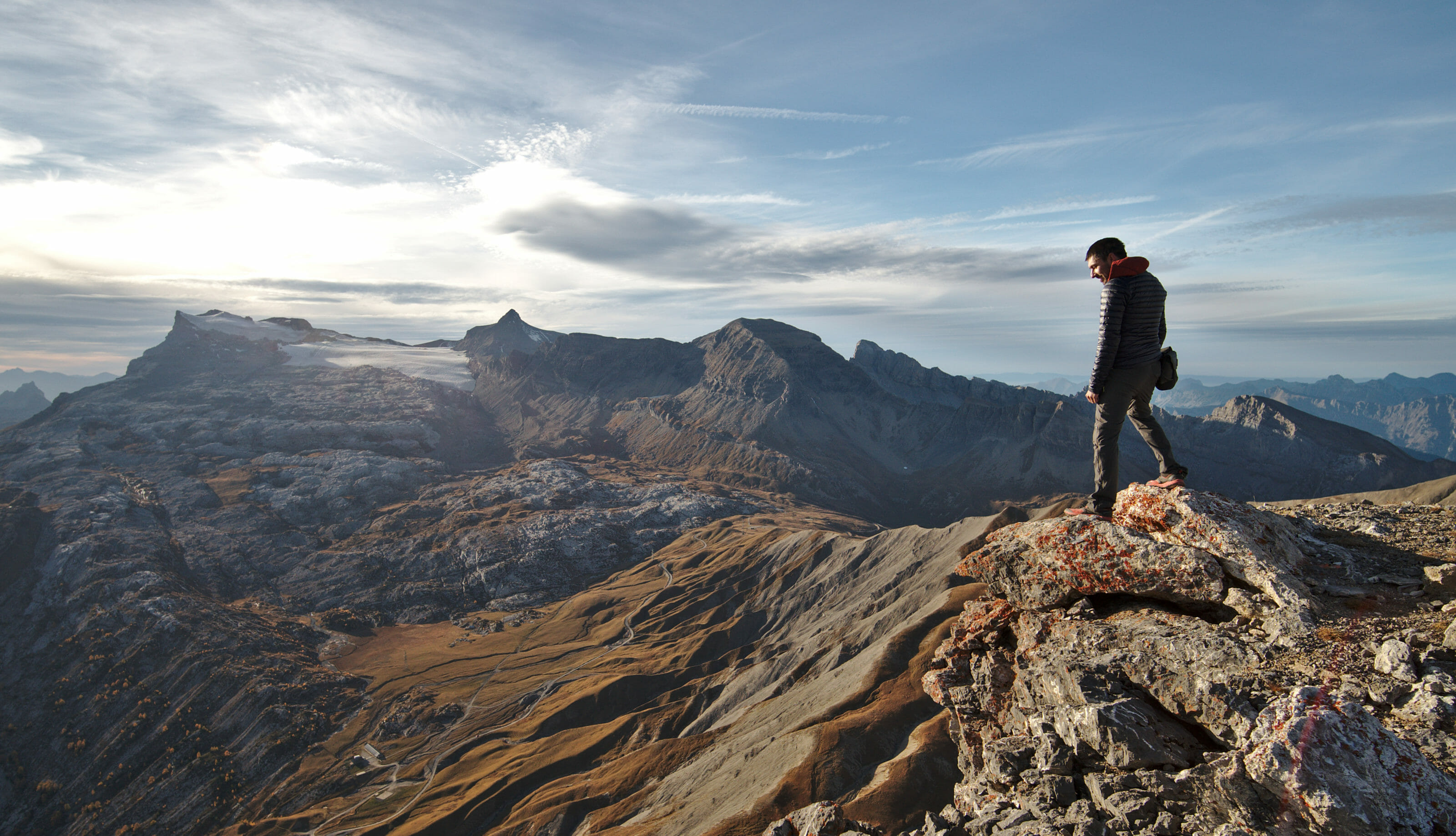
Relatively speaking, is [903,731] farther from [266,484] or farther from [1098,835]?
[266,484]

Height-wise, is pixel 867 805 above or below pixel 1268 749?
below

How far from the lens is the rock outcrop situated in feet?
26.6

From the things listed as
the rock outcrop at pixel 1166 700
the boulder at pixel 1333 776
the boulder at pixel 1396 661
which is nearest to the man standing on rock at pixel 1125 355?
the rock outcrop at pixel 1166 700

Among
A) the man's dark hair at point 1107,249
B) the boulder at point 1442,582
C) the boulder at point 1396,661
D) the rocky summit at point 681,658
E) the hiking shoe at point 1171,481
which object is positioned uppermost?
the man's dark hair at point 1107,249

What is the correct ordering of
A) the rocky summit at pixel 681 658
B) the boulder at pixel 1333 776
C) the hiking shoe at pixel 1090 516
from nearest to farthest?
the boulder at pixel 1333 776 → the rocky summit at pixel 681 658 → the hiking shoe at pixel 1090 516

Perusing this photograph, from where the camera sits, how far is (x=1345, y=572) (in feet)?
37.4

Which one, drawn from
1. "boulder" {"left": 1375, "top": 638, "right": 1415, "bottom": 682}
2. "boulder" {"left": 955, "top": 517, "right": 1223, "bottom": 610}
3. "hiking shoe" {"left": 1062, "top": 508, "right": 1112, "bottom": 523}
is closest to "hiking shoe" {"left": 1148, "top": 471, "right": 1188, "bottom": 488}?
→ "hiking shoe" {"left": 1062, "top": 508, "right": 1112, "bottom": 523}

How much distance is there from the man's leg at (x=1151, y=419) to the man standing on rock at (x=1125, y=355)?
0.02 metres

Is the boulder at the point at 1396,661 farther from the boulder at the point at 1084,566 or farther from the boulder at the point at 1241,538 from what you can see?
the boulder at the point at 1084,566

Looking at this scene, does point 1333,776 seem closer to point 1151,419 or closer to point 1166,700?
point 1166,700

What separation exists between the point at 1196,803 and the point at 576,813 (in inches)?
2243

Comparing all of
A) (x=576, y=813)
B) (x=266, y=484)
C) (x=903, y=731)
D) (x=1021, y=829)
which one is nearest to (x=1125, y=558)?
(x=1021, y=829)

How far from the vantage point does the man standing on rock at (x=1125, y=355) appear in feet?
41.3

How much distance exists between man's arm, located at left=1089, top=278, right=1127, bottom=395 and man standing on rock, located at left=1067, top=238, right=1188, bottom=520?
0.04ft
